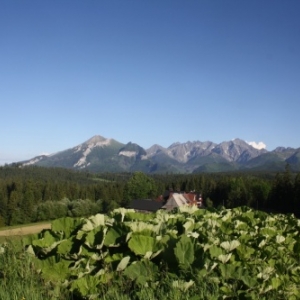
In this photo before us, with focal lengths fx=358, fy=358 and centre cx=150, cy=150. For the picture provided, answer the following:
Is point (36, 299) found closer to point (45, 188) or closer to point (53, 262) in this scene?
point (53, 262)

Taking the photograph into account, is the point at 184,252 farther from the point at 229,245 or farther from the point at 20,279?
the point at 20,279

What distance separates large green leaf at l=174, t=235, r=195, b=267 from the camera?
4836 mm

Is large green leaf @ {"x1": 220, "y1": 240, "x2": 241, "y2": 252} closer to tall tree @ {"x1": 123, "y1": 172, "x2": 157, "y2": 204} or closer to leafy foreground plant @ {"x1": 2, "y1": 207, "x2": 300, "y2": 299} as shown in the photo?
leafy foreground plant @ {"x1": 2, "y1": 207, "x2": 300, "y2": 299}

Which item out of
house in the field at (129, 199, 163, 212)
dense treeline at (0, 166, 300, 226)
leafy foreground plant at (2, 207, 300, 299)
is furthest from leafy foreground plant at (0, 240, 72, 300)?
dense treeline at (0, 166, 300, 226)

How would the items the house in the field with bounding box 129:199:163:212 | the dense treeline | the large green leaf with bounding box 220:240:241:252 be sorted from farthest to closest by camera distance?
1. the dense treeline
2. the house in the field with bounding box 129:199:163:212
3. the large green leaf with bounding box 220:240:241:252

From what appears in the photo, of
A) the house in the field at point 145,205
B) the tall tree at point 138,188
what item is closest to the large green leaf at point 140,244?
the house in the field at point 145,205

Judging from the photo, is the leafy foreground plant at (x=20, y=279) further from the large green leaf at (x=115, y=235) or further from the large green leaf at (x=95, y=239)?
the large green leaf at (x=115, y=235)

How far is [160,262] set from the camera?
16.6 ft

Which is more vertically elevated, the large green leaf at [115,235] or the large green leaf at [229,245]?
the large green leaf at [115,235]

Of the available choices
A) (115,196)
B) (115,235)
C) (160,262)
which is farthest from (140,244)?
(115,196)

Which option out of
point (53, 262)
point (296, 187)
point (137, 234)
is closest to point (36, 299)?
point (53, 262)

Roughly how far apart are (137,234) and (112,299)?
3.36ft

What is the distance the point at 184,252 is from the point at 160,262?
408 millimetres

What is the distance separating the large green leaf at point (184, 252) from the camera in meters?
4.84
